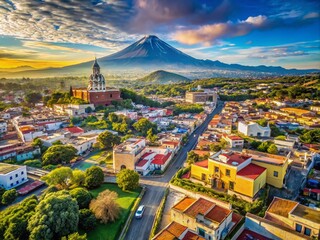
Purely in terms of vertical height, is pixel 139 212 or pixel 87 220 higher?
pixel 87 220

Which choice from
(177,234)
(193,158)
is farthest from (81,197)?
(193,158)

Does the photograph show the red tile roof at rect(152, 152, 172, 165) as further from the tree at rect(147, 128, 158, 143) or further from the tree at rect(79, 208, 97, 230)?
the tree at rect(79, 208, 97, 230)

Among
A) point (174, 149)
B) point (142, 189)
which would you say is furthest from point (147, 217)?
point (174, 149)

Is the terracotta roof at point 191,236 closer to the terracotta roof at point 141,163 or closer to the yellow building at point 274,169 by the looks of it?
the yellow building at point 274,169

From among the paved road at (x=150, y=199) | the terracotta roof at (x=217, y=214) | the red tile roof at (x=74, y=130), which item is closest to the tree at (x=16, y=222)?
the paved road at (x=150, y=199)

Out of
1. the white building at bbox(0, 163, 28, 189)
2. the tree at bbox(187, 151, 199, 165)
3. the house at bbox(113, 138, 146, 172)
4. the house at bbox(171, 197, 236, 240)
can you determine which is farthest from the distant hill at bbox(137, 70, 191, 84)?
the house at bbox(171, 197, 236, 240)

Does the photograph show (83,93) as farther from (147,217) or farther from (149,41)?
(149,41)

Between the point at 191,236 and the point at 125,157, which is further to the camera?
the point at 125,157

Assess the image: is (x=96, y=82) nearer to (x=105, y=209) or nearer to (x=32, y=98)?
(x=32, y=98)
